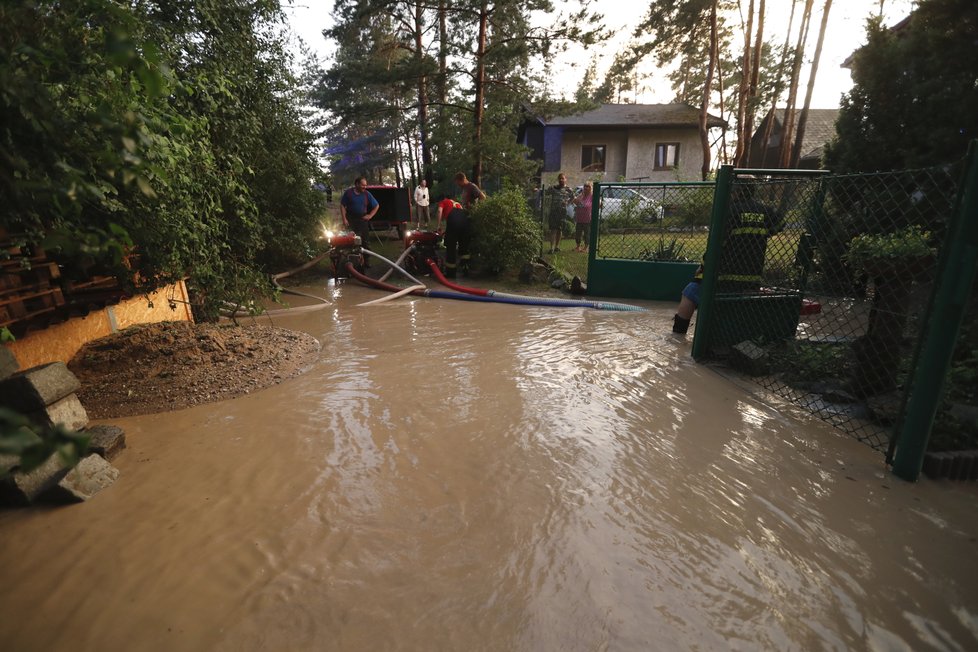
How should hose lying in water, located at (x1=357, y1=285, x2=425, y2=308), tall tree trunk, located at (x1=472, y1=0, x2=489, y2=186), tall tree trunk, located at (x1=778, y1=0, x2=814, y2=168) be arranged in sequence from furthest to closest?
tall tree trunk, located at (x1=778, y1=0, x2=814, y2=168) → tall tree trunk, located at (x1=472, y1=0, x2=489, y2=186) → hose lying in water, located at (x1=357, y1=285, x2=425, y2=308)

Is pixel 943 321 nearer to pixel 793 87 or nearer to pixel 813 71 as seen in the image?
pixel 813 71

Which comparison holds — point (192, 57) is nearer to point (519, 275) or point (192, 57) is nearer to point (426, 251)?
point (426, 251)

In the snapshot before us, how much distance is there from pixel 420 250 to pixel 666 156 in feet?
68.4

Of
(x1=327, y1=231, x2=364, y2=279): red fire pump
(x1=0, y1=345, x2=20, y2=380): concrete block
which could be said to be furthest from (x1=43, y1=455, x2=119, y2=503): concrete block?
(x1=327, y1=231, x2=364, y2=279): red fire pump

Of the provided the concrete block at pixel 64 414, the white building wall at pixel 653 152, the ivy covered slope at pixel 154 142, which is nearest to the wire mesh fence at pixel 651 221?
the ivy covered slope at pixel 154 142

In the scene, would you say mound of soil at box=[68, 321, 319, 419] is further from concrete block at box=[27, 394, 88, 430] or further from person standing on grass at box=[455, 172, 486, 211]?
person standing on grass at box=[455, 172, 486, 211]

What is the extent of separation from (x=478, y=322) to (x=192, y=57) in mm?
4558

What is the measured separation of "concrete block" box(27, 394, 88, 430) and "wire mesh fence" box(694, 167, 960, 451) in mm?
5284

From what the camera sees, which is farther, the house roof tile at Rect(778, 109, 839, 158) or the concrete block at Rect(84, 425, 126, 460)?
the house roof tile at Rect(778, 109, 839, 158)

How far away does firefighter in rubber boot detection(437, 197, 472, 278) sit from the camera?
970cm

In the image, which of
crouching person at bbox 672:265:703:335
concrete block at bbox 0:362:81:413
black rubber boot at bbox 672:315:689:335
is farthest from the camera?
black rubber boot at bbox 672:315:689:335

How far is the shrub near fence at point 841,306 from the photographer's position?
11.0ft

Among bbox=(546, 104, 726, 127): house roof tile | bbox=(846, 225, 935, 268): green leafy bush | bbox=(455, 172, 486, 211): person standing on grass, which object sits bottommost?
bbox=(846, 225, 935, 268): green leafy bush

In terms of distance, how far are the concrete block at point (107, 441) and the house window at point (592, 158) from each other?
1032 inches
